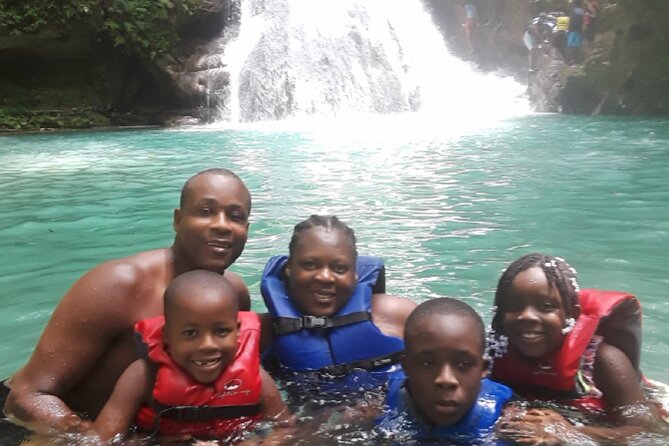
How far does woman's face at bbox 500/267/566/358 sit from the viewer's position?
2.92 m

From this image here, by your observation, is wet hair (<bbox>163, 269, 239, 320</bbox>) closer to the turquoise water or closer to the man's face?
the man's face

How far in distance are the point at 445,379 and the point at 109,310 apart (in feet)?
4.10

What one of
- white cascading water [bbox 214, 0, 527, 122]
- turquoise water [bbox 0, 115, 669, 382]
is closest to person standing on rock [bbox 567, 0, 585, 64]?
white cascading water [bbox 214, 0, 527, 122]

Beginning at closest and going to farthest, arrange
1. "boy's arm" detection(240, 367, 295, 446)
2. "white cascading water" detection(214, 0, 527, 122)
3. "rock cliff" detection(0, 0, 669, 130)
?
1. "boy's arm" detection(240, 367, 295, 446)
2. "rock cliff" detection(0, 0, 669, 130)
3. "white cascading water" detection(214, 0, 527, 122)

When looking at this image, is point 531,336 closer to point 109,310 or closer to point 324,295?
point 324,295

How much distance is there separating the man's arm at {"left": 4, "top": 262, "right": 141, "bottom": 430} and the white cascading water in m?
17.9

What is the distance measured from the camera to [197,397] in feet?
8.94

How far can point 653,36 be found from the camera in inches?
717

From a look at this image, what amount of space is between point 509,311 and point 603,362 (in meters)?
0.41

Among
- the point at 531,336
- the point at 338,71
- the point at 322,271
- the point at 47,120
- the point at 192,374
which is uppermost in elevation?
the point at 338,71

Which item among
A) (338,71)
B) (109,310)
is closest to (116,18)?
(338,71)

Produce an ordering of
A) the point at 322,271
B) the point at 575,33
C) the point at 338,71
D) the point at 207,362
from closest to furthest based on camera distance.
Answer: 1. the point at 207,362
2. the point at 322,271
3. the point at 575,33
4. the point at 338,71

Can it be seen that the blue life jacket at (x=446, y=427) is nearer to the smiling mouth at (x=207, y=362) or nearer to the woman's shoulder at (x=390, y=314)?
the woman's shoulder at (x=390, y=314)

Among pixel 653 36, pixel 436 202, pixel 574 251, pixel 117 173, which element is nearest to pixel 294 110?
pixel 653 36
